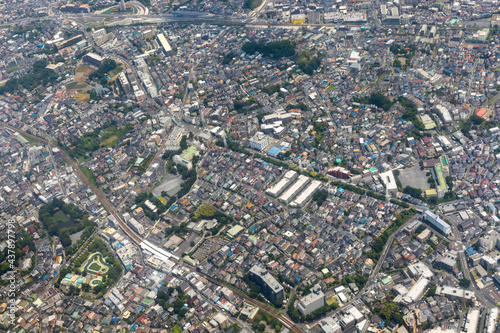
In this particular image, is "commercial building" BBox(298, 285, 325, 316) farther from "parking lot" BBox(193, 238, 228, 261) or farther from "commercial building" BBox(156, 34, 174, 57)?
"commercial building" BBox(156, 34, 174, 57)

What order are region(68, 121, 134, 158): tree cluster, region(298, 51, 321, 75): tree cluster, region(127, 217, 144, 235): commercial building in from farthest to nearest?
region(298, 51, 321, 75): tree cluster < region(68, 121, 134, 158): tree cluster < region(127, 217, 144, 235): commercial building

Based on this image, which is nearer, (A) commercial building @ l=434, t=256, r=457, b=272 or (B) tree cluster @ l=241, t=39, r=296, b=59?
(A) commercial building @ l=434, t=256, r=457, b=272

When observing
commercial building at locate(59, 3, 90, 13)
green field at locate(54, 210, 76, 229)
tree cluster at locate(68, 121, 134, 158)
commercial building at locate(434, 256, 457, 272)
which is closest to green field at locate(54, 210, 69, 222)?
green field at locate(54, 210, 76, 229)

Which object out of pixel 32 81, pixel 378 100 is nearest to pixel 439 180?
pixel 378 100

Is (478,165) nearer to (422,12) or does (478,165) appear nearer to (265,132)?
(265,132)

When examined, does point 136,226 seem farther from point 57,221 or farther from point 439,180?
point 439,180

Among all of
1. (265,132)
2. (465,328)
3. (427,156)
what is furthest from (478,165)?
(265,132)

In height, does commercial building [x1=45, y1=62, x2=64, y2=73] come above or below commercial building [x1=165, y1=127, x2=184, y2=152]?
above
